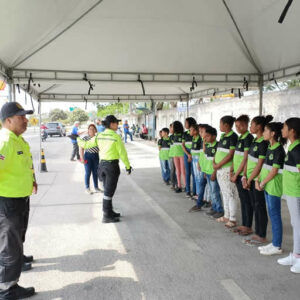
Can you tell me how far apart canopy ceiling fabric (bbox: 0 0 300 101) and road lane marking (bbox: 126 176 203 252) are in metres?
2.81

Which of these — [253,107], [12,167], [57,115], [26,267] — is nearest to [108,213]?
[26,267]

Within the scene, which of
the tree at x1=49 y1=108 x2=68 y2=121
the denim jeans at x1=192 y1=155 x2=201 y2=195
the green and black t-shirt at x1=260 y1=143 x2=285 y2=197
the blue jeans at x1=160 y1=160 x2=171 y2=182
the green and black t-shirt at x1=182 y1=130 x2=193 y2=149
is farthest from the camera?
the tree at x1=49 y1=108 x2=68 y2=121

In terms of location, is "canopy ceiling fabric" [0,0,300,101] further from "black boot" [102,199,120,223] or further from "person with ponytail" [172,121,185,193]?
"black boot" [102,199,120,223]

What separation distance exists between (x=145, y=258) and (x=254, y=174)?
6.02ft

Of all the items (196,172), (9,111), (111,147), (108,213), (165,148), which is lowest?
(108,213)

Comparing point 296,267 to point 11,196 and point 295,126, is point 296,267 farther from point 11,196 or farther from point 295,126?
point 11,196

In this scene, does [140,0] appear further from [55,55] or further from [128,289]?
[128,289]

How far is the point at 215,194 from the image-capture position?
5.25 metres

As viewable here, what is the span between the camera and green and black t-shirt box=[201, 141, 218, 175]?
520 centimetres

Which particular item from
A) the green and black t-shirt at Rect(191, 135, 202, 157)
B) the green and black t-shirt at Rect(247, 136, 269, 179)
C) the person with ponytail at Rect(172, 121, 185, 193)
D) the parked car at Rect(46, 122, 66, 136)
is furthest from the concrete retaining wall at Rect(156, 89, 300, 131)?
the parked car at Rect(46, 122, 66, 136)

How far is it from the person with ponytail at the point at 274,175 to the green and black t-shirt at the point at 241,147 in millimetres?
590

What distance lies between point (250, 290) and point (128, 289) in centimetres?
126

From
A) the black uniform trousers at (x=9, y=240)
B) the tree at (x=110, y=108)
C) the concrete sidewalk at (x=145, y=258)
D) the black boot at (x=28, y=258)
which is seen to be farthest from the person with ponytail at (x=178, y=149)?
the tree at (x=110, y=108)

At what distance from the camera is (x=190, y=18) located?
5430mm
